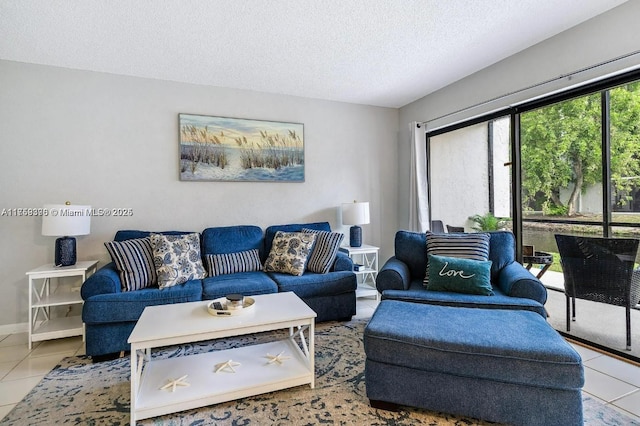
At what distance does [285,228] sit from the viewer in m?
3.65

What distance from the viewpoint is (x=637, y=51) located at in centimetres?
217

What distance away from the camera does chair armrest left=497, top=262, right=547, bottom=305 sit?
2.28m

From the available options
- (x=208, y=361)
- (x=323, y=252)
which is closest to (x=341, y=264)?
(x=323, y=252)

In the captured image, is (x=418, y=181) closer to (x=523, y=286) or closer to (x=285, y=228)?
(x=285, y=228)

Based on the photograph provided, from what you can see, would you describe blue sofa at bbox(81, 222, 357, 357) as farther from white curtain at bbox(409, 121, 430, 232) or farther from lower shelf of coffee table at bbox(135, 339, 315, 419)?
white curtain at bbox(409, 121, 430, 232)

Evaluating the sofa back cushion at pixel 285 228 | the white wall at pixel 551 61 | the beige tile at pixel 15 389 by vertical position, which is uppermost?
the white wall at pixel 551 61

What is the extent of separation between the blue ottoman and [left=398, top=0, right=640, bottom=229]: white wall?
205 cm

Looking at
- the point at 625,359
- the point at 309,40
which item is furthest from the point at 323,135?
the point at 625,359

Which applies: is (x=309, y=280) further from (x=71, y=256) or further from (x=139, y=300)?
(x=71, y=256)

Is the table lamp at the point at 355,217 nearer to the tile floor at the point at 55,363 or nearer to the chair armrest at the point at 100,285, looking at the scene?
the tile floor at the point at 55,363

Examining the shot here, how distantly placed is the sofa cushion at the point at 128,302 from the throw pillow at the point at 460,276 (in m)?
1.91

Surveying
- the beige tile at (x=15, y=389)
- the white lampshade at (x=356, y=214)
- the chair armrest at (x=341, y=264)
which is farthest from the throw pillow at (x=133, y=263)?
the white lampshade at (x=356, y=214)

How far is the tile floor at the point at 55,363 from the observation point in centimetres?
187

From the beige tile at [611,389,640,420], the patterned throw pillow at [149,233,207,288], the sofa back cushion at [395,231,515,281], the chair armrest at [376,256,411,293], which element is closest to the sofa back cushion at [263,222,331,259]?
the patterned throw pillow at [149,233,207,288]
